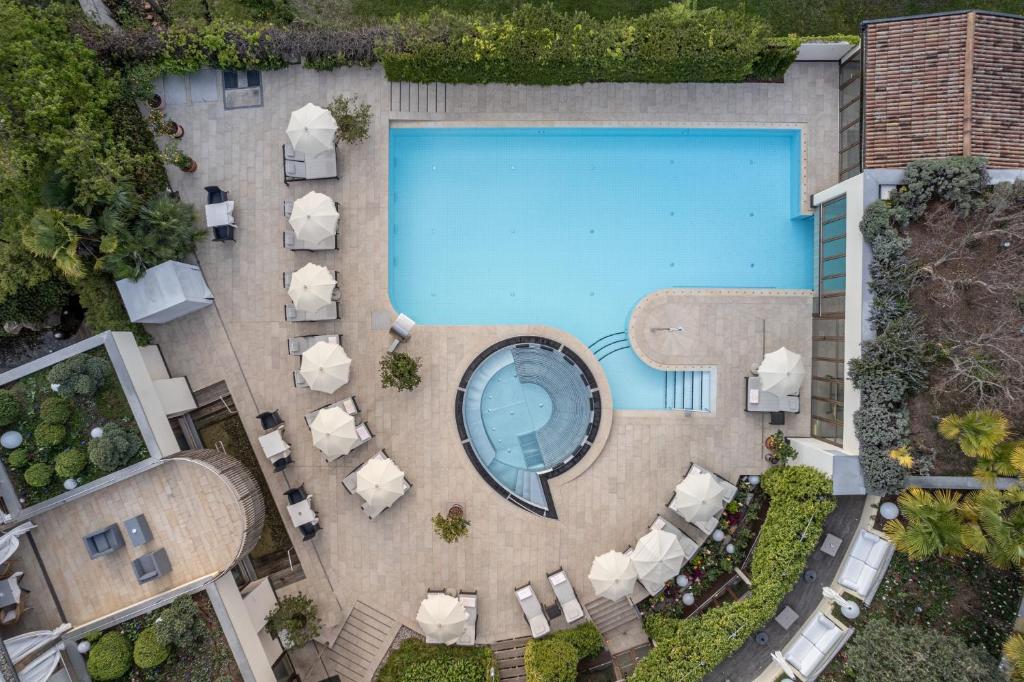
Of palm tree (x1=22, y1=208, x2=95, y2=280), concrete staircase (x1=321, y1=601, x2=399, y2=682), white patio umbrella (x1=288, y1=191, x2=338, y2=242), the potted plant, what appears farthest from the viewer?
concrete staircase (x1=321, y1=601, x2=399, y2=682)

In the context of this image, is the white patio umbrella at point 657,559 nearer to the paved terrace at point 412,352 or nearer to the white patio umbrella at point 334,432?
the paved terrace at point 412,352

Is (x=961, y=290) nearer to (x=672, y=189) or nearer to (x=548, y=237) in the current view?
(x=672, y=189)

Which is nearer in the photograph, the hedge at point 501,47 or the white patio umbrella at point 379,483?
the hedge at point 501,47

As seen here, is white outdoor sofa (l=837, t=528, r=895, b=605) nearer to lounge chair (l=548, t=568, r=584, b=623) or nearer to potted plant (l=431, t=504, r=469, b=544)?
lounge chair (l=548, t=568, r=584, b=623)

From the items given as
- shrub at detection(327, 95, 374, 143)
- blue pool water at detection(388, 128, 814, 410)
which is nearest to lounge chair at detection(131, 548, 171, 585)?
blue pool water at detection(388, 128, 814, 410)

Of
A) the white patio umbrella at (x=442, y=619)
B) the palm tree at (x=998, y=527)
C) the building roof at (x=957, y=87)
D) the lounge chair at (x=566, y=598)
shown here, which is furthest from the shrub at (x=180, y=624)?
the building roof at (x=957, y=87)
